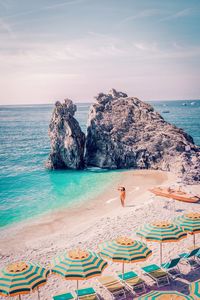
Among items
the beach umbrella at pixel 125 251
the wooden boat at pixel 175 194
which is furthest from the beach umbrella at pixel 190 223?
the wooden boat at pixel 175 194

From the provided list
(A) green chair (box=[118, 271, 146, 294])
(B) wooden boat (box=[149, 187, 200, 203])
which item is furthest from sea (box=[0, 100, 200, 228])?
(A) green chair (box=[118, 271, 146, 294])

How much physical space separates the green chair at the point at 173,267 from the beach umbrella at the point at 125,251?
1.68m

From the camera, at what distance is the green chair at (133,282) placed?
12.9 metres

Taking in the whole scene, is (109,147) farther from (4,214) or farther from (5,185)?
→ (4,214)

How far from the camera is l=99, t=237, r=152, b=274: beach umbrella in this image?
12.1m

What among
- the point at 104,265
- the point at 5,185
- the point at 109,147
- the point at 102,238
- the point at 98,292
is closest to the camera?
the point at 104,265

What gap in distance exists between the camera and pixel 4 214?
86.0 feet

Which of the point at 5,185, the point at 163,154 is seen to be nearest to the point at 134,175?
the point at 163,154

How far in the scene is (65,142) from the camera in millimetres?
42750

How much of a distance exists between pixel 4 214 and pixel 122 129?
23.1 m

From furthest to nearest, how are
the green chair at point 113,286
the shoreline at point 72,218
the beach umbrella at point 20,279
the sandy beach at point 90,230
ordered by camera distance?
the shoreline at point 72,218 → the sandy beach at point 90,230 → the green chair at point 113,286 → the beach umbrella at point 20,279

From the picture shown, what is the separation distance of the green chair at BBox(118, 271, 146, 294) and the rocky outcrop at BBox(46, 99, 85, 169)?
29675 millimetres

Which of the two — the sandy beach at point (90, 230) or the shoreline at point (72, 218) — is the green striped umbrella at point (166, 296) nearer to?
the sandy beach at point (90, 230)

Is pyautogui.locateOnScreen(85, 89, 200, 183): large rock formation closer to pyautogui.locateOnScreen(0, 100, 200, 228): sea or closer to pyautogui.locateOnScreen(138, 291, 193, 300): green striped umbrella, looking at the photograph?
pyautogui.locateOnScreen(0, 100, 200, 228): sea
